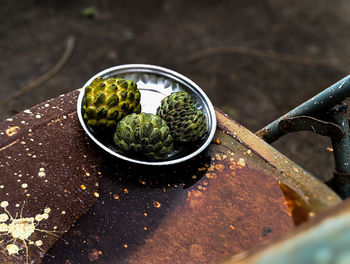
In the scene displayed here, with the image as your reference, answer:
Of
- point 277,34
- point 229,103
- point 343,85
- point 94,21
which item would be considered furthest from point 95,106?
point 277,34

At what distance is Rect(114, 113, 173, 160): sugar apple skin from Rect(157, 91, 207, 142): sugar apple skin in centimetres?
3

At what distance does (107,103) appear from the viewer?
0.83 m

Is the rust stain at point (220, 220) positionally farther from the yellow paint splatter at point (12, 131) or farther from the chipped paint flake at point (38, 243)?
the yellow paint splatter at point (12, 131)

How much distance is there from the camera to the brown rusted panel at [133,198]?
29.5 inches

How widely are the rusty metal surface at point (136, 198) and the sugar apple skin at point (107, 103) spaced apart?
9cm

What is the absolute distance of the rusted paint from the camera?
2.48ft

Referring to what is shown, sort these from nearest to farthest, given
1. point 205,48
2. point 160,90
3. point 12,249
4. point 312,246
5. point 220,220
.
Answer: point 312,246 < point 12,249 < point 220,220 < point 160,90 < point 205,48

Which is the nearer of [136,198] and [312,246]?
[312,246]

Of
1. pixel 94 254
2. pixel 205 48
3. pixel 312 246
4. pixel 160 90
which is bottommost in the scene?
pixel 205 48

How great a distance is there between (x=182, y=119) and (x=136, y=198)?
0.20 m

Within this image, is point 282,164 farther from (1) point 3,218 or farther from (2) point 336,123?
(1) point 3,218

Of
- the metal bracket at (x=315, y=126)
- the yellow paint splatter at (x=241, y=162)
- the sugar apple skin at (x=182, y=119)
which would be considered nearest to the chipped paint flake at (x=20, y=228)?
the sugar apple skin at (x=182, y=119)

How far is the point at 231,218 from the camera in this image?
816mm

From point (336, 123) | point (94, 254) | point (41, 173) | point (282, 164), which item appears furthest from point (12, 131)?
point (336, 123)
